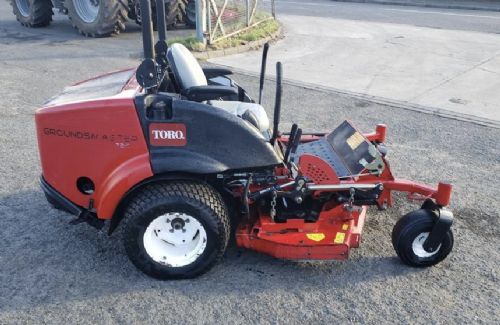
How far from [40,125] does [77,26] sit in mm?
8375

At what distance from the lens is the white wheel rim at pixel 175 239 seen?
312 cm

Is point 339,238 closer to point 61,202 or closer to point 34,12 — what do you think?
point 61,202

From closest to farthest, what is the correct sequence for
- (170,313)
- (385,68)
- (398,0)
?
(170,313) → (385,68) → (398,0)

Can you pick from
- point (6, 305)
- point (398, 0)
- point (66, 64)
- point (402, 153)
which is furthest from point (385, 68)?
point (398, 0)

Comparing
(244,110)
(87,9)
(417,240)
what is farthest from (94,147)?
(87,9)

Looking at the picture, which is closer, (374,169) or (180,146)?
(180,146)

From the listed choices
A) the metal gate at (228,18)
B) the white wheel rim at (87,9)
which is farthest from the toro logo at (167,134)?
the white wheel rim at (87,9)

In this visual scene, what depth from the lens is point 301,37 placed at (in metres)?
10.7

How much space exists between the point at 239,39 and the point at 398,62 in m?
2.96

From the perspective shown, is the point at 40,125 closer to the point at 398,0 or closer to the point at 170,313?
the point at 170,313

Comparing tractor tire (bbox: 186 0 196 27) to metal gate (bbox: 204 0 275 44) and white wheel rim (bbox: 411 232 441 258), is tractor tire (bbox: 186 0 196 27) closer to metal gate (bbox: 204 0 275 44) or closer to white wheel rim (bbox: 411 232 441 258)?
metal gate (bbox: 204 0 275 44)

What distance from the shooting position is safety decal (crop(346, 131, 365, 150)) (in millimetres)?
3645

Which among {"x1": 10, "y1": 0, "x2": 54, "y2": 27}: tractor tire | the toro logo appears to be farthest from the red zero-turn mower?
{"x1": 10, "y1": 0, "x2": 54, "y2": 27}: tractor tire

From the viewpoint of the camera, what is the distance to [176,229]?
317 cm
